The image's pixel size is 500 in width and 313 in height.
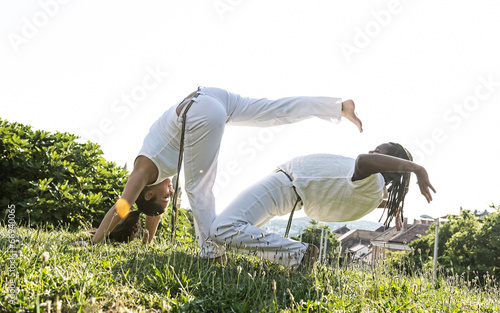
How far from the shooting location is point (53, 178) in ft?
21.9

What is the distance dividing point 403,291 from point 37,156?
6.11 m

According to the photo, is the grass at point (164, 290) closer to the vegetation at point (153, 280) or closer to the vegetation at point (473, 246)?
the vegetation at point (153, 280)

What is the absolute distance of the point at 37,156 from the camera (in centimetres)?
689

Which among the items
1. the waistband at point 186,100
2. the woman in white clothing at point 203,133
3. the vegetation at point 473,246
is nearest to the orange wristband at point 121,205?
the woman in white clothing at point 203,133

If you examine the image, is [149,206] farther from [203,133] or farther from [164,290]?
[164,290]

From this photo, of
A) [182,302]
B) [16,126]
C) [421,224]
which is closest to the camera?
[182,302]

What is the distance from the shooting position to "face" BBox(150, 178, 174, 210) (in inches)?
184

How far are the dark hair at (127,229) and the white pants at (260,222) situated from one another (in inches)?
71.9

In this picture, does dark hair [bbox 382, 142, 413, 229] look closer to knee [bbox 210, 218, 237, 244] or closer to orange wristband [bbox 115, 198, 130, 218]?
knee [bbox 210, 218, 237, 244]

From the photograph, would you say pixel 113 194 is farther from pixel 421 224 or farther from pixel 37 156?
pixel 421 224

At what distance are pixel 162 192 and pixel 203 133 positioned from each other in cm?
144

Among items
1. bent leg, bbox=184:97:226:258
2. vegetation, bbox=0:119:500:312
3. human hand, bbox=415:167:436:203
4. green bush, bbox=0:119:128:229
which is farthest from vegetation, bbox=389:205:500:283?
bent leg, bbox=184:97:226:258

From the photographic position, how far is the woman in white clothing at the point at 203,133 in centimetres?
364

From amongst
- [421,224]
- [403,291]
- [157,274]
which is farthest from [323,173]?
[421,224]
